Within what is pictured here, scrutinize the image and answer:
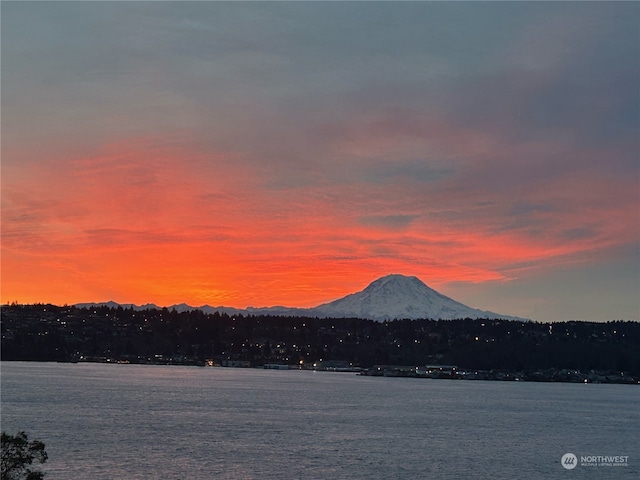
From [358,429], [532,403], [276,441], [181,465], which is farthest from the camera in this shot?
[532,403]

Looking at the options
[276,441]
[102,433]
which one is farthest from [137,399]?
[276,441]

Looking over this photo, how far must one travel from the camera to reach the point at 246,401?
150750mm

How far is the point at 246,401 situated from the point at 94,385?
178ft

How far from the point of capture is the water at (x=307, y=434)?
75375 mm

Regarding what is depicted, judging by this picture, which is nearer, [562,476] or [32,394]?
[562,476]

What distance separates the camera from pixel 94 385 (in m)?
189

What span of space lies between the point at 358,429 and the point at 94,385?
99.9m

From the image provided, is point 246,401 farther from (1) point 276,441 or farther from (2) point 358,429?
(1) point 276,441

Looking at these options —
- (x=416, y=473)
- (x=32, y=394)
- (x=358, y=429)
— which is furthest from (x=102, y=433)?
(x=32, y=394)

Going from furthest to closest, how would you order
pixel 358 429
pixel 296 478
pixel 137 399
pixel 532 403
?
pixel 532 403
pixel 137 399
pixel 358 429
pixel 296 478

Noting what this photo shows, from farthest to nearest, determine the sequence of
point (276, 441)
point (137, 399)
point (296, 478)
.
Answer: point (137, 399) → point (276, 441) → point (296, 478)

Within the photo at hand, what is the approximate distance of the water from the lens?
75.4 m

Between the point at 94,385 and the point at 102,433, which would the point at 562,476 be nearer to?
the point at 102,433

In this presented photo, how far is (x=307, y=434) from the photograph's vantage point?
324 ft
